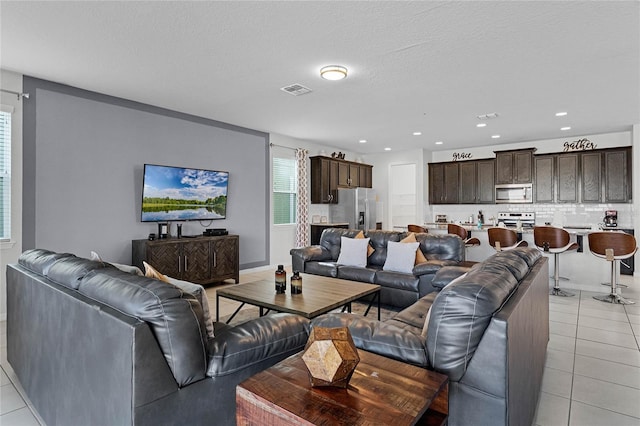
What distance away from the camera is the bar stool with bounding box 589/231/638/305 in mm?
4480

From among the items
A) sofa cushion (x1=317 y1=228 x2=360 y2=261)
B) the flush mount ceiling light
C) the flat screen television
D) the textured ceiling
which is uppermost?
the textured ceiling

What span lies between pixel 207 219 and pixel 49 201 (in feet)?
7.03

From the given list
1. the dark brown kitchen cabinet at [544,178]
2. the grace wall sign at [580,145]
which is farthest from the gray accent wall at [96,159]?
the grace wall sign at [580,145]

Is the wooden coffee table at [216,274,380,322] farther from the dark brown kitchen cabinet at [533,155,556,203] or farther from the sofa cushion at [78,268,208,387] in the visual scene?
the dark brown kitchen cabinet at [533,155,556,203]

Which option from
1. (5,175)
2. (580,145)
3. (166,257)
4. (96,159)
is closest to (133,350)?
(166,257)

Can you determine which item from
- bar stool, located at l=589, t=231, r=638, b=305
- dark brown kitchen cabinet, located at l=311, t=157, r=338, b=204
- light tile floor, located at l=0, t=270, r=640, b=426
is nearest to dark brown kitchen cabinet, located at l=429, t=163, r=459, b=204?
dark brown kitchen cabinet, located at l=311, t=157, r=338, b=204

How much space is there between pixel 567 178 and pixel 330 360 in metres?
7.90

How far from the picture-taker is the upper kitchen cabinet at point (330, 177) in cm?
778

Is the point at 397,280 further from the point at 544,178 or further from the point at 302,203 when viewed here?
the point at 544,178

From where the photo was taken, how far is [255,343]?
1.72m

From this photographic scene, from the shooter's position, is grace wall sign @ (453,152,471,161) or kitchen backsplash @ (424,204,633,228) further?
grace wall sign @ (453,152,471,161)

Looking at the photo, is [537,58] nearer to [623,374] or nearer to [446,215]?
[623,374]

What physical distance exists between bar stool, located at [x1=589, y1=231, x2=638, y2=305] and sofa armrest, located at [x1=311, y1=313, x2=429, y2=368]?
4.34 m

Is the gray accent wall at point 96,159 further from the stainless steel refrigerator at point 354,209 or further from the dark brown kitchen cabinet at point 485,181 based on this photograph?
the dark brown kitchen cabinet at point 485,181
